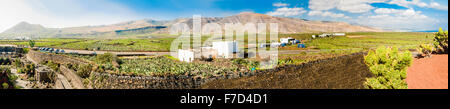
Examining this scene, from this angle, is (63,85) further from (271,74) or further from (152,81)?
(271,74)

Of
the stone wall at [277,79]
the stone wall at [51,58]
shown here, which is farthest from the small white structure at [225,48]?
the stone wall at [51,58]

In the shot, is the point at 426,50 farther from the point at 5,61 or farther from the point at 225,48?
the point at 5,61

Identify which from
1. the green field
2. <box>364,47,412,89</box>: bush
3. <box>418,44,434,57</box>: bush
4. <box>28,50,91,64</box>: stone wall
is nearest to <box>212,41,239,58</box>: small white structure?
the green field

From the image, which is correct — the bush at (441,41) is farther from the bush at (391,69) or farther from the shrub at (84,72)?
the shrub at (84,72)

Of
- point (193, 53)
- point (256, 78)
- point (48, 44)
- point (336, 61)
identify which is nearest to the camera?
point (256, 78)

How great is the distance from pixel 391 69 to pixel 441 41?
10.4ft

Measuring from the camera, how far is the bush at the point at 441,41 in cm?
566

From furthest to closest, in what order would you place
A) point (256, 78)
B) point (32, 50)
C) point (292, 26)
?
1. point (292, 26)
2. point (32, 50)
3. point (256, 78)

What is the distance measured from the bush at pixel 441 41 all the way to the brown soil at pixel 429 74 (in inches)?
14.8

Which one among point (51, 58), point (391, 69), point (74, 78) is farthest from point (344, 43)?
point (51, 58)

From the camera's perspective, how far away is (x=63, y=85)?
29.5 ft

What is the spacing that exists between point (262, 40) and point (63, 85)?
1541 centimetres

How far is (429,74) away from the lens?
499 centimetres
